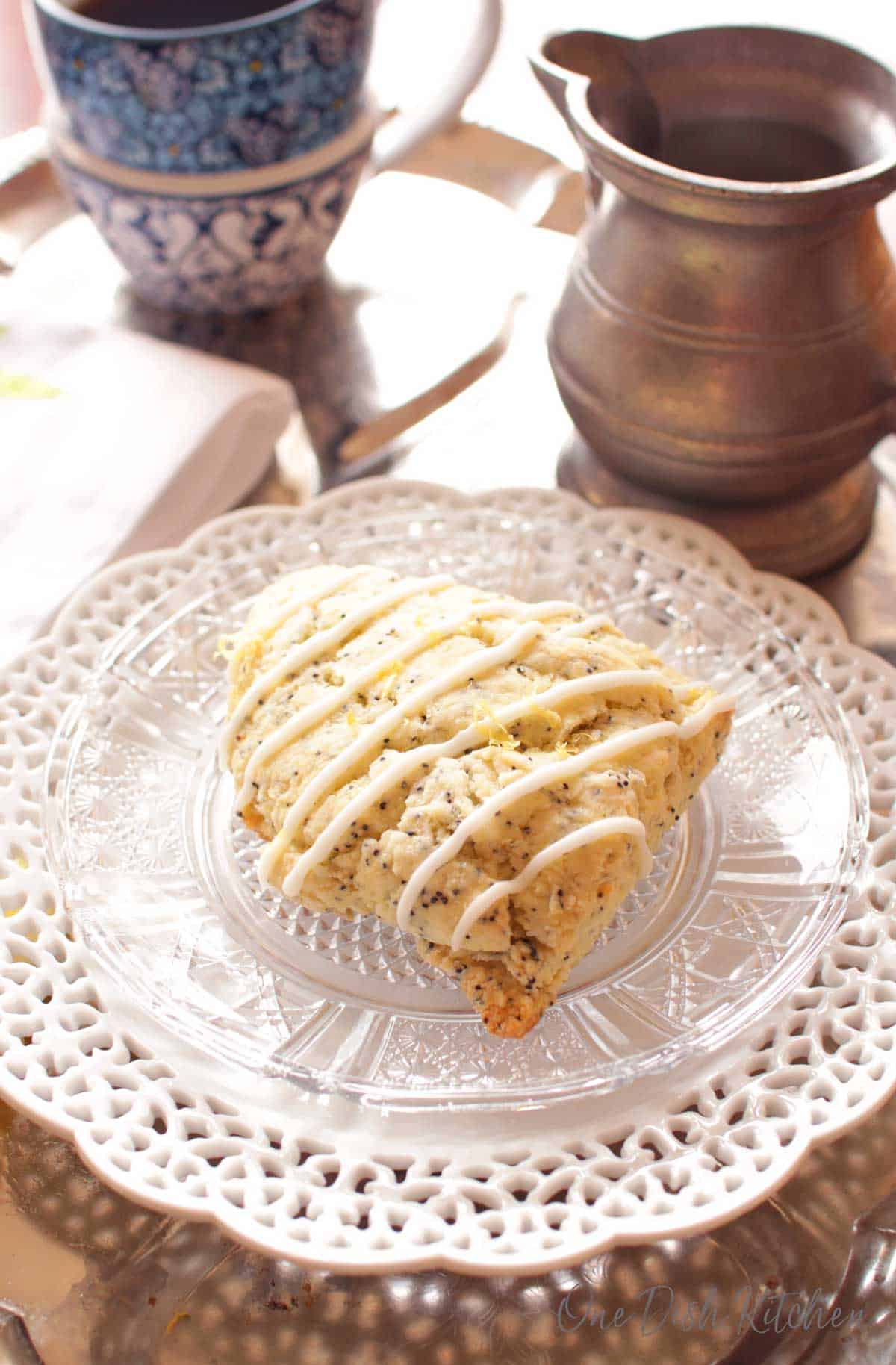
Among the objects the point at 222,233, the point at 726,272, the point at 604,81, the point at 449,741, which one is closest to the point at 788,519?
the point at 726,272

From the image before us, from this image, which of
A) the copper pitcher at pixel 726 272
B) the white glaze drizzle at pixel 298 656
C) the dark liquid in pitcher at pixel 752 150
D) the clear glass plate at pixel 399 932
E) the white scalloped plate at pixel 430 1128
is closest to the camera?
the white scalloped plate at pixel 430 1128

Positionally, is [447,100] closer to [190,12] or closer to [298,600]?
[190,12]

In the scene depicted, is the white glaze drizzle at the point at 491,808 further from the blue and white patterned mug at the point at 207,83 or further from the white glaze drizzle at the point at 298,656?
the blue and white patterned mug at the point at 207,83

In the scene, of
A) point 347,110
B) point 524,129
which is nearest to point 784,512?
point 347,110

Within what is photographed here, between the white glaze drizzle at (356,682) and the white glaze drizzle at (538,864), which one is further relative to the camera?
the white glaze drizzle at (356,682)

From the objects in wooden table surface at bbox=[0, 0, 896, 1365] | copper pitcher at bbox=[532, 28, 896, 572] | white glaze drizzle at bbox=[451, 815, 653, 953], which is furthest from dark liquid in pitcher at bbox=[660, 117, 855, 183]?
white glaze drizzle at bbox=[451, 815, 653, 953]

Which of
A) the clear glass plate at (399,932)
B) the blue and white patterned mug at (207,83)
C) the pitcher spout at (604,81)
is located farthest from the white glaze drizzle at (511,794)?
the blue and white patterned mug at (207,83)
